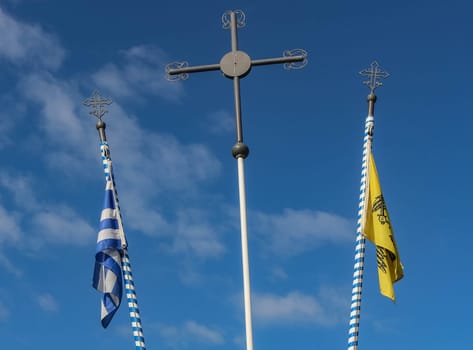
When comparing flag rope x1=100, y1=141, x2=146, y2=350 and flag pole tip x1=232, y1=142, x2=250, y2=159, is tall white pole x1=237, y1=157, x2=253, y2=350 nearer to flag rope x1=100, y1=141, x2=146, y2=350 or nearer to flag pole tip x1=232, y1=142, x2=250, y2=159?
flag pole tip x1=232, y1=142, x2=250, y2=159

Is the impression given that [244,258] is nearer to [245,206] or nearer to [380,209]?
[245,206]

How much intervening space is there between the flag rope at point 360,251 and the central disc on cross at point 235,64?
3569mm

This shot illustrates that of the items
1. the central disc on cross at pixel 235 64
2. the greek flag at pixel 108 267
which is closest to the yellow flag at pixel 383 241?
the central disc on cross at pixel 235 64

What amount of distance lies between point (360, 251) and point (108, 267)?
565 centimetres

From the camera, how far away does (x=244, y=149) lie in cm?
1758

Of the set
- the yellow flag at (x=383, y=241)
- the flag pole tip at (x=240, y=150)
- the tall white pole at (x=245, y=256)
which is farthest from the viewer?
the yellow flag at (x=383, y=241)

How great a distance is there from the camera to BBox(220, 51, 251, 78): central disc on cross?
18.1m

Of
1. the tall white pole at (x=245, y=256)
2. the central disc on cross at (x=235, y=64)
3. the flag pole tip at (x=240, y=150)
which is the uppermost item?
the central disc on cross at (x=235, y=64)

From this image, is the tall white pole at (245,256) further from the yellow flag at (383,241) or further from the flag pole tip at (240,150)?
the yellow flag at (383,241)

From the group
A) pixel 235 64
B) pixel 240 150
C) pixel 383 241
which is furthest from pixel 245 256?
pixel 235 64

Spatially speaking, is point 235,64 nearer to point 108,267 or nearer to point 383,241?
point 383,241

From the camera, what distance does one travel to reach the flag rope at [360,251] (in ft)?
59.6

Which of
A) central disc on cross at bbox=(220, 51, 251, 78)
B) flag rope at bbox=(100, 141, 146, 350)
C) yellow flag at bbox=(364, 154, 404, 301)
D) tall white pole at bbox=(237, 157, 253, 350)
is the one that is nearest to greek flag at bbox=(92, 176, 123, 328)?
flag rope at bbox=(100, 141, 146, 350)

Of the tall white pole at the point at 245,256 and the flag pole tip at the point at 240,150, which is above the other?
the flag pole tip at the point at 240,150
